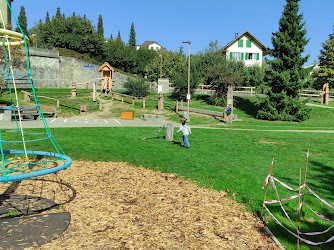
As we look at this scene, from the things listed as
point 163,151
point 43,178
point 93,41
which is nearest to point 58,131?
point 163,151

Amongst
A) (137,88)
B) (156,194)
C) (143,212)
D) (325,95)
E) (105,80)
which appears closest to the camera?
(143,212)

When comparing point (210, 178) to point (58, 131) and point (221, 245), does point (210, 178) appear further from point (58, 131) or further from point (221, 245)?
point (58, 131)

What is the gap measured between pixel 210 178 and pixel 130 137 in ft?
26.3

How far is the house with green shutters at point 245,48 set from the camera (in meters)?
62.9

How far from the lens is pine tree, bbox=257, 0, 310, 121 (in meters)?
29.7

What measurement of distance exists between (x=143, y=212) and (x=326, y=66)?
4730 cm

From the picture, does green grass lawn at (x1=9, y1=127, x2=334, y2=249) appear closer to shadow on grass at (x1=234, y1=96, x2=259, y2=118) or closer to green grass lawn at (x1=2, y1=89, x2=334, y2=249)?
green grass lawn at (x1=2, y1=89, x2=334, y2=249)

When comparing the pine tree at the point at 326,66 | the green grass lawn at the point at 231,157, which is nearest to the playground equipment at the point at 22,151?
the green grass lawn at the point at 231,157

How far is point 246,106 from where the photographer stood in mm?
36781

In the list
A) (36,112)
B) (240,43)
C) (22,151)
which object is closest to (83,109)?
(36,112)

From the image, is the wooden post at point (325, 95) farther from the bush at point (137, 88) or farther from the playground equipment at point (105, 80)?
the playground equipment at point (105, 80)

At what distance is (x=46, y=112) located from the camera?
25.3 m

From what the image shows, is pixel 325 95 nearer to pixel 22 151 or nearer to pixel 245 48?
pixel 245 48

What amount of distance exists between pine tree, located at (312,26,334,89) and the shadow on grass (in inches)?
540
